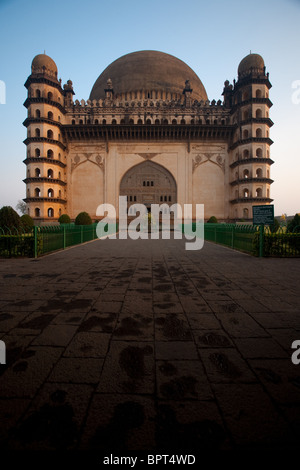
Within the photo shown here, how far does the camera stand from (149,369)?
1.66 m

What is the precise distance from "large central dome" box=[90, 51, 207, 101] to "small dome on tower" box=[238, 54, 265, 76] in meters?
6.23

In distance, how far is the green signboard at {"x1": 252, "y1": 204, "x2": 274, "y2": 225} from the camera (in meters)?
7.07

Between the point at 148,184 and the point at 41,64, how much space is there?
47.8 ft

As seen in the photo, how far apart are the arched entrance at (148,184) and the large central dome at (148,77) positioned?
8.40 m

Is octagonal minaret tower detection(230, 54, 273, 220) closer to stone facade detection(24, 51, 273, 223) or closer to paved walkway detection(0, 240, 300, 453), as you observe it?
stone facade detection(24, 51, 273, 223)

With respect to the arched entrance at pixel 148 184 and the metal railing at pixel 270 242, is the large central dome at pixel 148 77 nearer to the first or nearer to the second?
the arched entrance at pixel 148 184

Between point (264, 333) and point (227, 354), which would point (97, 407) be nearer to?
point (227, 354)

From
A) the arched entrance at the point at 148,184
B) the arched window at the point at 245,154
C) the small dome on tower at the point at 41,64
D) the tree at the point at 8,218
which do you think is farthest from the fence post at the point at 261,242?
the small dome on tower at the point at 41,64

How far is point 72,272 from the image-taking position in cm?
479

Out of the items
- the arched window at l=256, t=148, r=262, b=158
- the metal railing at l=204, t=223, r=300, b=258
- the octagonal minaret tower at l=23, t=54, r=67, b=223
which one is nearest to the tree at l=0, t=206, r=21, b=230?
the metal railing at l=204, t=223, r=300, b=258

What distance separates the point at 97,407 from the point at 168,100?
28045 millimetres

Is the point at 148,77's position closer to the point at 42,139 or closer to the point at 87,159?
the point at 87,159

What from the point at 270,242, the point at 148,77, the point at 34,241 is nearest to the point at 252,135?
the point at 148,77
